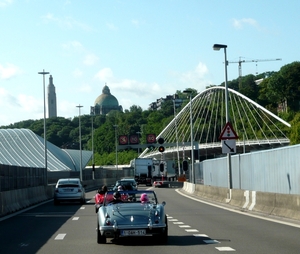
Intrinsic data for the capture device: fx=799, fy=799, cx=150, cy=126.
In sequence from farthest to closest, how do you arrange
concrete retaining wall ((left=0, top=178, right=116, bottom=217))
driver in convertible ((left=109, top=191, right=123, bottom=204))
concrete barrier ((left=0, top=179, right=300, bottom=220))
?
1. concrete retaining wall ((left=0, top=178, right=116, bottom=217))
2. concrete barrier ((left=0, top=179, right=300, bottom=220))
3. driver in convertible ((left=109, top=191, right=123, bottom=204))

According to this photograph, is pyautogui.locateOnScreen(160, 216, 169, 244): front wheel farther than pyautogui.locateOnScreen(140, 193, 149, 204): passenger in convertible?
No

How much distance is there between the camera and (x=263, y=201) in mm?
27719

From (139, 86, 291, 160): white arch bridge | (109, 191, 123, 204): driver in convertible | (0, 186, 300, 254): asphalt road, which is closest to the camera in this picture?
(0, 186, 300, 254): asphalt road

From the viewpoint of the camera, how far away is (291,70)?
165125 mm

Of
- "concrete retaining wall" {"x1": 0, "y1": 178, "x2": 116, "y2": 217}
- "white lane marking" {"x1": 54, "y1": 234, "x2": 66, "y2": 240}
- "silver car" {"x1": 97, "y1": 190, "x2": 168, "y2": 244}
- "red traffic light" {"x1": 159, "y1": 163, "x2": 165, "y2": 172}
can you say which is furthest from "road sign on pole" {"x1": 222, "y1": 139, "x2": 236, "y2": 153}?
"red traffic light" {"x1": 159, "y1": 163, "x2": 165, "y2": 172}

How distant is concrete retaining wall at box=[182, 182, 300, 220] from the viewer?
2362cm

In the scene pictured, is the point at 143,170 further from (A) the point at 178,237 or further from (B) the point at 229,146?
(A) the point at 178,237

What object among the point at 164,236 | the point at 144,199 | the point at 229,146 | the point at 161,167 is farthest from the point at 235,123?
the point at 164,236

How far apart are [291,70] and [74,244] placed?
499 feet

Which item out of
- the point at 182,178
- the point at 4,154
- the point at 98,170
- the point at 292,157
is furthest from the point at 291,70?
the point at 292,157

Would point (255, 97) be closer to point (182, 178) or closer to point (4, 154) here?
point (4, 154)

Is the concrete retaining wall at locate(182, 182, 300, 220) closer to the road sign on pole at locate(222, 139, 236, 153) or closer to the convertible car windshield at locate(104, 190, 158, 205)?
the road sign on pole at locate(222, 139, 236, 153)

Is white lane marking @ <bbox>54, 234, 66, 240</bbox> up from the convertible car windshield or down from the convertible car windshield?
down

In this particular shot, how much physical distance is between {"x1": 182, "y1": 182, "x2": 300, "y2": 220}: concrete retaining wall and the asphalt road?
2.68ft
